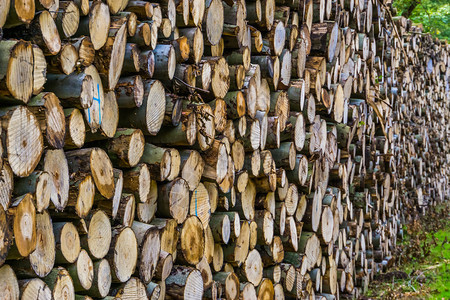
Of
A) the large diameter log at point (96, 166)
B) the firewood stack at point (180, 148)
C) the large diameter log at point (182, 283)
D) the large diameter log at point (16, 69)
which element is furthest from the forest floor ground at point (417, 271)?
the large diameter log at point (16, 69)

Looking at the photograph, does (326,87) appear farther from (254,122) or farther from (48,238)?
(48,238)

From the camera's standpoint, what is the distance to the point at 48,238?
1.55 m

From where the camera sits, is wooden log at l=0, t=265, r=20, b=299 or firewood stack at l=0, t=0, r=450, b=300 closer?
wooden log at l=0, t=265, r=20, b=299

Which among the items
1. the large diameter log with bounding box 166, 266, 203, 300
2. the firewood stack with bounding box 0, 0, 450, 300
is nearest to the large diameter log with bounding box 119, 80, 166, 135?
the firewood stack with bounding box 0, 0, 450, 300

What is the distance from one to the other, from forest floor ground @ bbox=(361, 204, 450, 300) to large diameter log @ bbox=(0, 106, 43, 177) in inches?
140

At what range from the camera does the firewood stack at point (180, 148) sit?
1.49 m

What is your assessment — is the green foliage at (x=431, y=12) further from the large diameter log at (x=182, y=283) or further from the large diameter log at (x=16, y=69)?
the large diameter log at (x=16, y=69)

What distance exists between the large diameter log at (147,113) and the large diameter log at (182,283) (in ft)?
1.79

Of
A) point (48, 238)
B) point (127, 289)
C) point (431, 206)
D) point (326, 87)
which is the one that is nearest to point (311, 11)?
point (326, 87)

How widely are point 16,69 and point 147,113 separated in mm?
656

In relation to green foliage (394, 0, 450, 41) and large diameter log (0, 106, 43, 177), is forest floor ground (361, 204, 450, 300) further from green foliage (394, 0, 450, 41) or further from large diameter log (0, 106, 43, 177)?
green foliage (394, 0, 450, 41)

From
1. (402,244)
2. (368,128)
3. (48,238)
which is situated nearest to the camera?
(48,238)

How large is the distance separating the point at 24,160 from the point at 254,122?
1.50 meters

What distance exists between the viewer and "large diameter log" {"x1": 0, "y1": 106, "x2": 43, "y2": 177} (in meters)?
1.36
